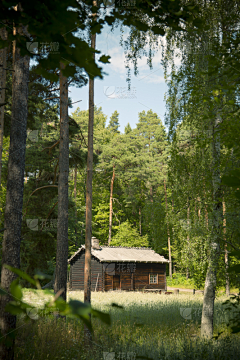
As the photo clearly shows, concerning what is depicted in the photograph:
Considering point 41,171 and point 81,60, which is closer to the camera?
point 81,60

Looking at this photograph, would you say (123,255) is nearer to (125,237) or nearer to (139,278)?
(139,278)

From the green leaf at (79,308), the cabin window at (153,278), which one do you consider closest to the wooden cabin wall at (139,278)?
the cabin window at (153,278)

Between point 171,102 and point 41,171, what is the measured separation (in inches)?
506

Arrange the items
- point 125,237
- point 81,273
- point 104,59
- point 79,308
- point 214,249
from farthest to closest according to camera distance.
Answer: point 125,237 → point 81,273 → point 214,249 → point 104,59 → point 79,308

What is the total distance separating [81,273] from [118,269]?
11.7 feet

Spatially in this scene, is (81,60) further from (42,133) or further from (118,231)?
(118,231)

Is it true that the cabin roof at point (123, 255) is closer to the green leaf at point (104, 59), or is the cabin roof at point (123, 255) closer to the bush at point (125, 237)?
the bush at point (125, 237)

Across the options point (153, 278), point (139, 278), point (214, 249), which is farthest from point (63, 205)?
point (153, 278)

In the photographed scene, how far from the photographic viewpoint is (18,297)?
724 millimetres

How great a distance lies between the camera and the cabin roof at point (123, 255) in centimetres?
2531

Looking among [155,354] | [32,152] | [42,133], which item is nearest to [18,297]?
[155,354]

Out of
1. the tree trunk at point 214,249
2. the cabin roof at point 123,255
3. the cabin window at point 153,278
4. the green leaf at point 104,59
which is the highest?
the green leaf at point 104,59

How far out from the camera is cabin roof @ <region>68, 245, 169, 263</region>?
83.0 ft

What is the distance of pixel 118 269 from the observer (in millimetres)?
26125
